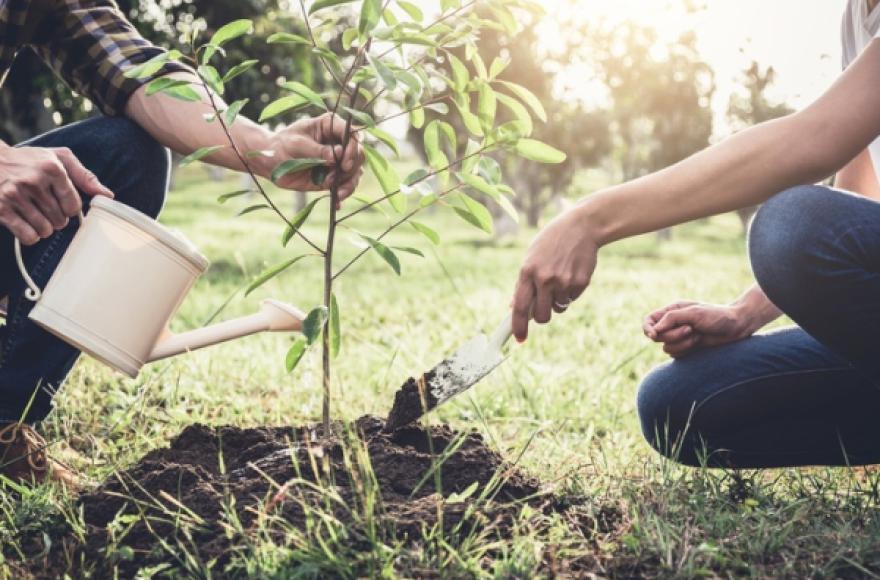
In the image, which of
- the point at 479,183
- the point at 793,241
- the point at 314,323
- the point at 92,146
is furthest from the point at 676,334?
the point at 92,146

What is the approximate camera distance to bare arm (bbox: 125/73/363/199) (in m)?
1.95

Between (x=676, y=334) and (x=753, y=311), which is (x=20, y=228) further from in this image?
(x=753, y=311)

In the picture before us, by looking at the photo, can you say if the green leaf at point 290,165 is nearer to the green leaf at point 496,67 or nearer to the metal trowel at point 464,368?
the green leaf at point 496,67

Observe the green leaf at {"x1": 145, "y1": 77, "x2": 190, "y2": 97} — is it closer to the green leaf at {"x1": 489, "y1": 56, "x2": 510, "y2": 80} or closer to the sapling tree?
the sapling tree

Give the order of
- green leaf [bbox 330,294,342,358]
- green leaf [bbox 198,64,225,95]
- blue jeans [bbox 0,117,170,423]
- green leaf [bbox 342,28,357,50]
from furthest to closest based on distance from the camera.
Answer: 1. blue jeans [bbox 0,117,170,423]
2. green leaf [bbox 330,294,342,358]
3. green leaf [bbox 342,28,357,50]
4. green leaf [bbox 198,64,225,95]

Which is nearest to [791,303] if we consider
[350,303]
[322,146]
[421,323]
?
[322,146]

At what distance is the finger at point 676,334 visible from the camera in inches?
85.4

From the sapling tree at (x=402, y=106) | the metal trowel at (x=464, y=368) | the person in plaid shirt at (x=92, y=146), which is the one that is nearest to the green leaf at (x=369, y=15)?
the sapling tree at (x=402, y=106)

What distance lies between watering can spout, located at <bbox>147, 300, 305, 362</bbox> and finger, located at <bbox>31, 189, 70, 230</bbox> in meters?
0.34

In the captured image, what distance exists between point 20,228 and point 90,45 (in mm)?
704

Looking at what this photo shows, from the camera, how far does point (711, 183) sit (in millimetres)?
1746

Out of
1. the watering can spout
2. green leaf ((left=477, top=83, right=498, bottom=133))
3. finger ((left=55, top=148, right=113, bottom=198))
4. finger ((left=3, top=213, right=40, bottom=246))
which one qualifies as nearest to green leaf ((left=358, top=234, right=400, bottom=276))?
the watering can spout

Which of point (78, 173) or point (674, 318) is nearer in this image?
point (78, 173)

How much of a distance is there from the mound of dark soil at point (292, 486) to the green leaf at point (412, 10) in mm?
860
